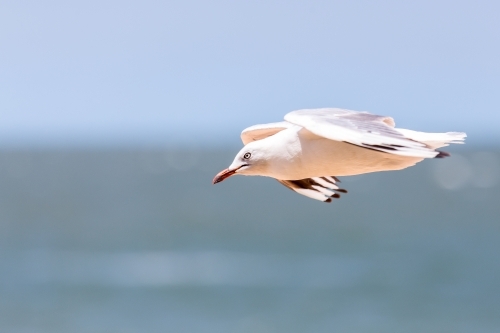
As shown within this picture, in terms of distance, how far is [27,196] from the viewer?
44125mm

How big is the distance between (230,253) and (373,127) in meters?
21.9

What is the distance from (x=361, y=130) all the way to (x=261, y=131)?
1.36 metres

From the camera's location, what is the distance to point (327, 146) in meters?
6.16

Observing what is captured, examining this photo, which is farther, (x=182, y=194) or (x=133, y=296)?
(x=182, y=194)

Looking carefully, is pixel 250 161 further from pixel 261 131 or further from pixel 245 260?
pixel 245 260

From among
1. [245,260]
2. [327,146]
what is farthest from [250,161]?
[245,260]

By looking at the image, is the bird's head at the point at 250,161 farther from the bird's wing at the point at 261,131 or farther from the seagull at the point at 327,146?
the bird's wing at the point at 261,131

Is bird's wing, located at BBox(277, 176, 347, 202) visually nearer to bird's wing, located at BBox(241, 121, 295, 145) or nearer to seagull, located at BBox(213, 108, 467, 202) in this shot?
bird's wing, located at BBox(241, 121, 295, 145)

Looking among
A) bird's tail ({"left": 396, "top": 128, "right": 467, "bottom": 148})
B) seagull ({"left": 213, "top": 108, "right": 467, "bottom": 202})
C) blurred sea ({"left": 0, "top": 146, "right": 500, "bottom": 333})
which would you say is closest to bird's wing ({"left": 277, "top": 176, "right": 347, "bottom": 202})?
seagull ({"left": 213, "top": 108, "right": 467, "bottom": 202})

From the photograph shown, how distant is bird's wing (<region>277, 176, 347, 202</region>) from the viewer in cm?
737

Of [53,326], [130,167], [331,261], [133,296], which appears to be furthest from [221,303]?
[130,167]

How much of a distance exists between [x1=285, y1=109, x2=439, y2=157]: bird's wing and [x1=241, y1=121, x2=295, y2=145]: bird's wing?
0.50 m

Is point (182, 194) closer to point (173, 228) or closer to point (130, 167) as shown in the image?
point (173, 228)

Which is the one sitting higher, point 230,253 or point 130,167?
point 130,167
